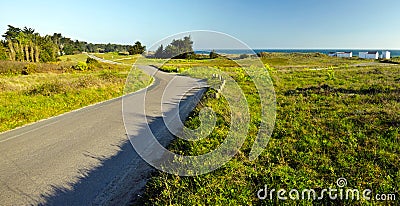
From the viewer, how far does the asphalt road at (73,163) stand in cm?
477

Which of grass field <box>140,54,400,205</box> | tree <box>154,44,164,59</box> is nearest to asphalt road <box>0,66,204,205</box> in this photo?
grass field <box>140,54,400,205</box>

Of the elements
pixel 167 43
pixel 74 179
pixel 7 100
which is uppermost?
pixel 167 43

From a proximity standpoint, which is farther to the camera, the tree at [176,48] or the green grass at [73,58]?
the green grass at [73,58]

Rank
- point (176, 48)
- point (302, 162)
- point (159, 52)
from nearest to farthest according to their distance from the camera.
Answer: point (302, 162)
point (176, 48)
point (159, 52)

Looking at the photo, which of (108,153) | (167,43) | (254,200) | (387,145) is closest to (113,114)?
(108,153)

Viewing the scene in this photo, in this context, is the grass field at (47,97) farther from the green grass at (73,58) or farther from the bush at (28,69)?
the green grass at (73,58)

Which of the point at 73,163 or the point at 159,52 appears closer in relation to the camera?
the point at 73,163

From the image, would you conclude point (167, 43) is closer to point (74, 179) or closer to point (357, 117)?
point (74, 179)

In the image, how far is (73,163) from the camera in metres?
6.19

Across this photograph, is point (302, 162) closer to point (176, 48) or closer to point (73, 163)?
point (176, 48)

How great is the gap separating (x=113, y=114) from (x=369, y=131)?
909 centimetres

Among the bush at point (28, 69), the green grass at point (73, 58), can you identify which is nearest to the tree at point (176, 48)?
the bush at point (28, 69)

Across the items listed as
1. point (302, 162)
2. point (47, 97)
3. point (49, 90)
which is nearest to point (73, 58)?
point (49, 90)

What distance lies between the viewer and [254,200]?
4.05 m
